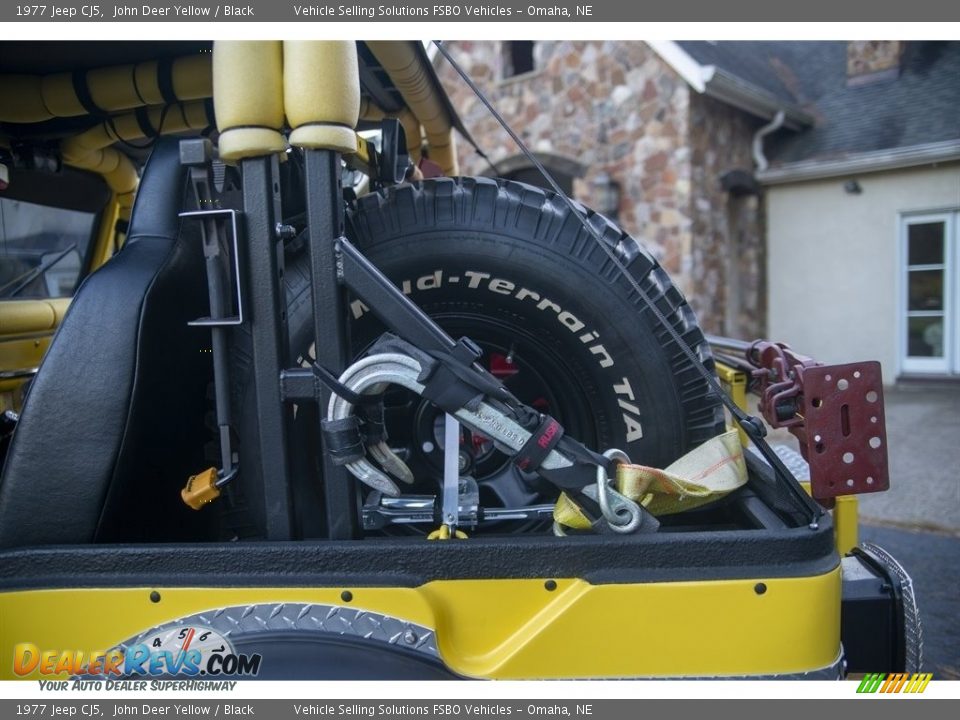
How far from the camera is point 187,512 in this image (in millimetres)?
1777

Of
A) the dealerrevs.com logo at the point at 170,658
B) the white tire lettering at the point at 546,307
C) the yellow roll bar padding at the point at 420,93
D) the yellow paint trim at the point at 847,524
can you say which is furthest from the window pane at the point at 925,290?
the dealerrevs.com logo at the point at 170,658

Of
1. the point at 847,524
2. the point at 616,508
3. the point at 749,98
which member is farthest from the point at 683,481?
the point at 749,98

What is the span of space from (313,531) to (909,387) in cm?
866

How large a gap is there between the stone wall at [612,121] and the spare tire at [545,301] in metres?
8.15

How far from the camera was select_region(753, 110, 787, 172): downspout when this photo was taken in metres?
10.2

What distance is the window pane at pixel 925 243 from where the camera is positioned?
871 cm

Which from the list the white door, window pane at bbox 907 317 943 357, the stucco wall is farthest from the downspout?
window pane at bbox 907 317 943 357

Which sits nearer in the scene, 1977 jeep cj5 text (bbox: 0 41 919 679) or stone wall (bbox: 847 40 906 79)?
1977 jeep cj5 text (bbox: 0 41 919 679)

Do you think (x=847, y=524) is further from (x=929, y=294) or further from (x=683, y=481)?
(x=929, y=294)

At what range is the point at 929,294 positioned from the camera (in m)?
8.87

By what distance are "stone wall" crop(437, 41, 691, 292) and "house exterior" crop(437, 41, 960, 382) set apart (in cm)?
2

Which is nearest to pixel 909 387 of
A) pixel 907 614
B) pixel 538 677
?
pixel 907 614

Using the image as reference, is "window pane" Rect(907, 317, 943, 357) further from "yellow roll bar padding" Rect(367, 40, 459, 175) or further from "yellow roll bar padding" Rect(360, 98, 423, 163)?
"yellow roll bar padding" Rect(360, 98, 423, 163)

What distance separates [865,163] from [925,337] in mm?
2197
